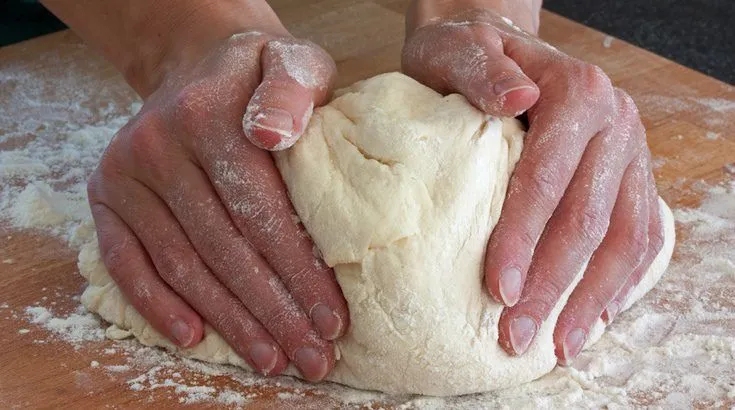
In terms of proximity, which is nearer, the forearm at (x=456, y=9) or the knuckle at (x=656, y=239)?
the knuckle at (x=656, y=239)

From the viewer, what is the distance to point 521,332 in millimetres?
1468

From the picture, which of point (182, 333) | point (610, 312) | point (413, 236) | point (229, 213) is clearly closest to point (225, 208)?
point (229, 213)

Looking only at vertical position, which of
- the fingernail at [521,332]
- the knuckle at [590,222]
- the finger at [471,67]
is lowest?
the fingernail at [521,332]

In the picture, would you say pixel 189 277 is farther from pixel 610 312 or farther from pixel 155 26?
pixel 610 312

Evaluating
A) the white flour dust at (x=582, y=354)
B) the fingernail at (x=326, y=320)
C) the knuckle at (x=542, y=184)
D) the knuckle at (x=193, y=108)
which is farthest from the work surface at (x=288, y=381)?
the knuckle at (x=193, y=108)

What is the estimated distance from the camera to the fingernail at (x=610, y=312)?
1.64 metres

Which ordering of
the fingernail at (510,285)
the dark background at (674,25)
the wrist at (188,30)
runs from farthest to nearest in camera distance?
the dark background at (674,25)
the wrist at (188,30)
the fingernail at (510,285)

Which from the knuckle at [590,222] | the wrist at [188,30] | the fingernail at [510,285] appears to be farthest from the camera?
the wrist at [188,30]

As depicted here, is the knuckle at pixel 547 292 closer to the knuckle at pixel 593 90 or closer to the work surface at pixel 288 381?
the work surface at pixel 288 381

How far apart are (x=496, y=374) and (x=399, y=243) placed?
0.83 feet

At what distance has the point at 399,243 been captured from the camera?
1.46m

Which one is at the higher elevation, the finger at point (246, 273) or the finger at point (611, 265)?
the finger at point (246, 273)

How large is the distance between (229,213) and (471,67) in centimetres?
47

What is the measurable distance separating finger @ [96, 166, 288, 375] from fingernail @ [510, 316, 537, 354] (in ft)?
1.20
